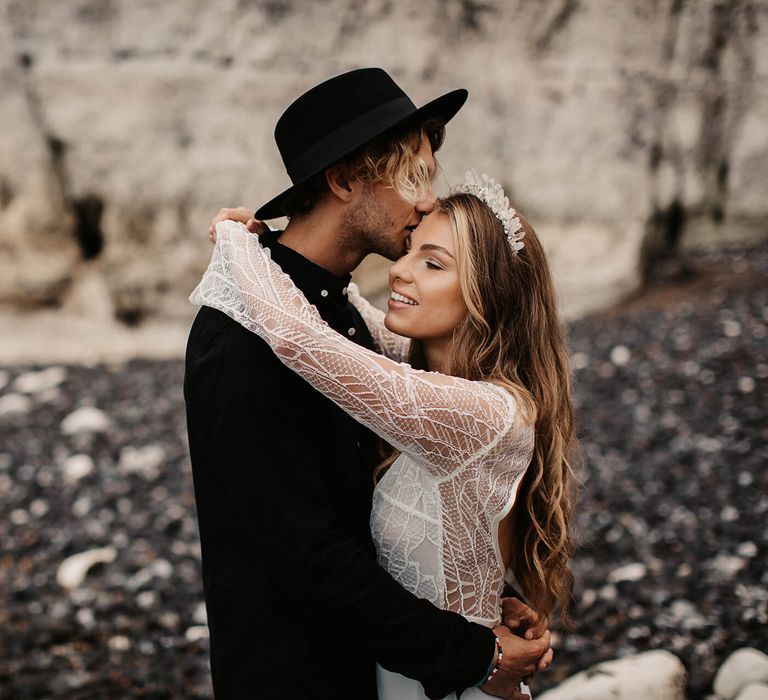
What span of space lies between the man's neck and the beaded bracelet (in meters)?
1.03

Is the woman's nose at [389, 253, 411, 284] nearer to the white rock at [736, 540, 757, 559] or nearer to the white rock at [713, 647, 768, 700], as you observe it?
the white rock at [713, 647, 768, 700]

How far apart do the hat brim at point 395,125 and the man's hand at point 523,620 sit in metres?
1.21

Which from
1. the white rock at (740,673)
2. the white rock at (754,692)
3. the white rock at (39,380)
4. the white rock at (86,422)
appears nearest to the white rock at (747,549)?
the white rock at (740,673)

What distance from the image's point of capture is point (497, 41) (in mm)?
8977

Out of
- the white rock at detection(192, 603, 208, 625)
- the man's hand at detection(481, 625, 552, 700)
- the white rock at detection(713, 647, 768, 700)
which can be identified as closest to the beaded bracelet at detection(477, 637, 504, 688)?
the man's hand at detection(481, 625, 552, 700)

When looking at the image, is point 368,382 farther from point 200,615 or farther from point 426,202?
point 200,615

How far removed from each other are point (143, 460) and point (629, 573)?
11.2ft

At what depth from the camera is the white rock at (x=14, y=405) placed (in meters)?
7.07

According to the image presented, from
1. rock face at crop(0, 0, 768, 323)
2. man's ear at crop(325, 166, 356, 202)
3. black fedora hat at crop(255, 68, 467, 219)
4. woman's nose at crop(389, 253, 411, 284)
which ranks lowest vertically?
woman's nose at crop(389, 253, 411, 284)

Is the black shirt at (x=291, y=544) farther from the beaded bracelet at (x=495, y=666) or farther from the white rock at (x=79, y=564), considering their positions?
the white rock at (x=79, y=564)

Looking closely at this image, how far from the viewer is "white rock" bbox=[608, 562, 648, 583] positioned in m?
4.46

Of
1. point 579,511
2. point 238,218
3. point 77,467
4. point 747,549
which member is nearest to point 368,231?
point 238,218

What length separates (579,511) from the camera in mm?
5238

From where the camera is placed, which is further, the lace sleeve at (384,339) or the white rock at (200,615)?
the white rock at (200,615)
